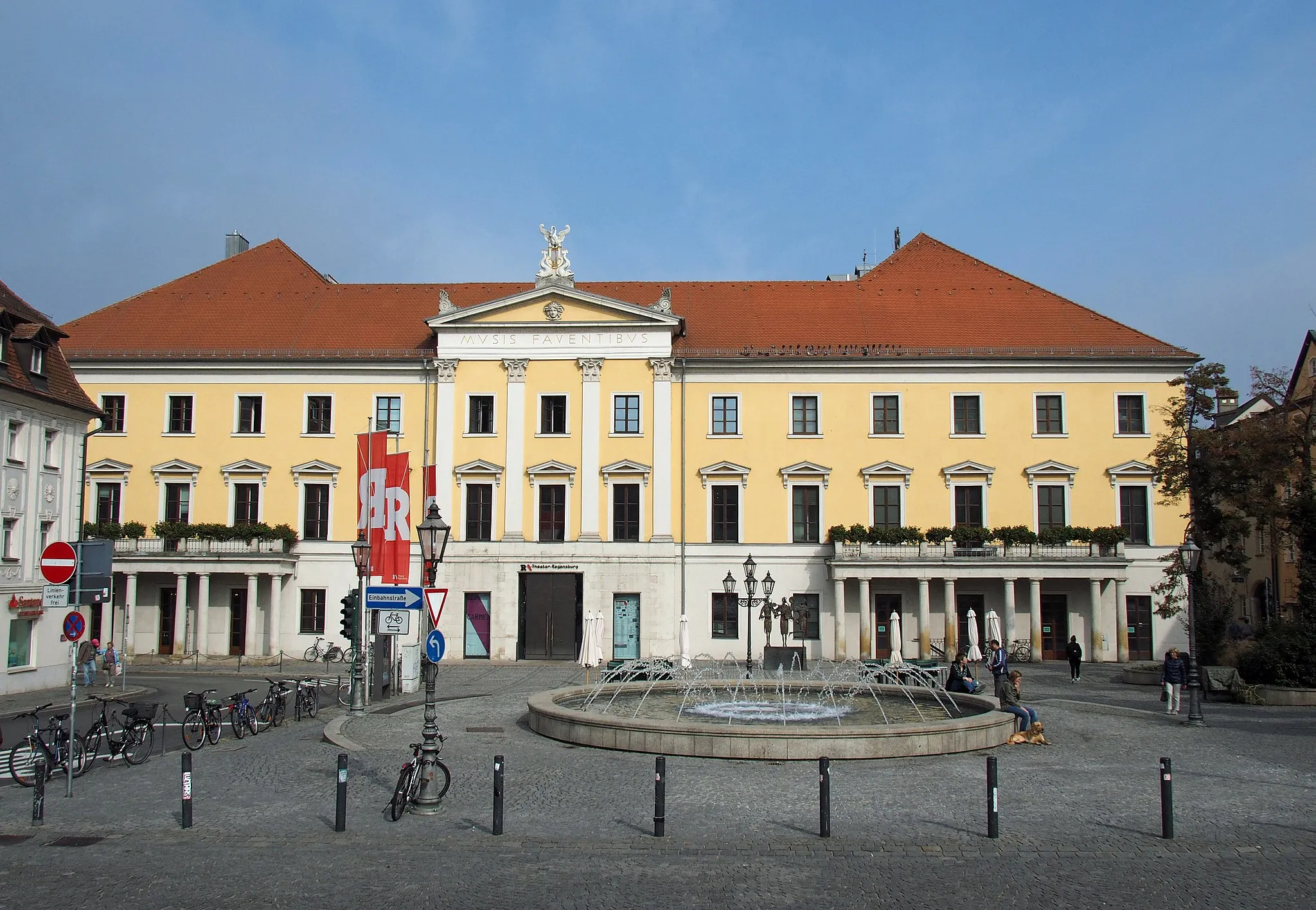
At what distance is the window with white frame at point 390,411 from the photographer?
46.8 metres

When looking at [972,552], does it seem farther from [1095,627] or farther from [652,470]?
[652,470]

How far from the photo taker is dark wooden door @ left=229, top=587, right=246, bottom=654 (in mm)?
46469

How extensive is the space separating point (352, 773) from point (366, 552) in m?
11.8

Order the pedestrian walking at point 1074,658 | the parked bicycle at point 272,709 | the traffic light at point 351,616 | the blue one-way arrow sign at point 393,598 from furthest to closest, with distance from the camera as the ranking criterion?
1. the pedestrian walking at point 1074,658
2. the traffic light at point 351,616
3. the blue one-way arrow sign at point 393,598
4. the parked bicycle at point 272,709

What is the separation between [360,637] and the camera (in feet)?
97.2

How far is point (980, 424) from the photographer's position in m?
45.9

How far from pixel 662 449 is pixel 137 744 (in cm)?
2810

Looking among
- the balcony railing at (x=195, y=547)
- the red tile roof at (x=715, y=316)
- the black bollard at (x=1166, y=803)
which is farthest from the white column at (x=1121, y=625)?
the balcony railing at (x=195, y=547)

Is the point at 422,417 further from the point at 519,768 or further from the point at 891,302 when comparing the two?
the point at 519,768

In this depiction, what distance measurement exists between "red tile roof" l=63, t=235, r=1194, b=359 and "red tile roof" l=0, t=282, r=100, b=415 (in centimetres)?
1151

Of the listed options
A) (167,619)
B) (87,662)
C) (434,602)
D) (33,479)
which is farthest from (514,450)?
(434,602)

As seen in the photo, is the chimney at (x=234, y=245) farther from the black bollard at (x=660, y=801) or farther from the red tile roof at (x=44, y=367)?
the black bollard at (x=660, y=801)

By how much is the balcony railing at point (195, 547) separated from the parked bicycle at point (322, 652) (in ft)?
13.4

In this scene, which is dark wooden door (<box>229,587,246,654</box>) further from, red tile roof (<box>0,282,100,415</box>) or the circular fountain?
the circular fountain
